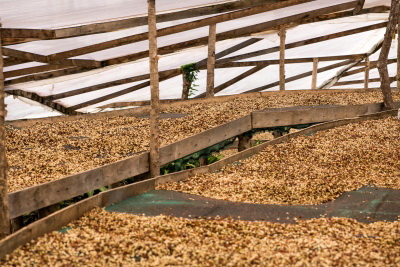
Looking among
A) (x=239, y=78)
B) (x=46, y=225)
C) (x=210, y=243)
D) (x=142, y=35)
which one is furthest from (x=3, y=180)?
(x=239, y=78)

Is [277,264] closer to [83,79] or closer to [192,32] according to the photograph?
[192,32]

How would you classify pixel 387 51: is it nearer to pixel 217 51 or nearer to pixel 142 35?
pixel 142 35

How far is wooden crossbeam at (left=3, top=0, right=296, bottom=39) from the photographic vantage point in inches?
336

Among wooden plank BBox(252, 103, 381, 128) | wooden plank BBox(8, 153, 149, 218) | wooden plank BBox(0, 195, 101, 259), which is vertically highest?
wooden plank BBox(252, 103, 381, 128)

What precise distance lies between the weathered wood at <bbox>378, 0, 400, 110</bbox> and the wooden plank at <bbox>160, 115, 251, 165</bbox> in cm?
286

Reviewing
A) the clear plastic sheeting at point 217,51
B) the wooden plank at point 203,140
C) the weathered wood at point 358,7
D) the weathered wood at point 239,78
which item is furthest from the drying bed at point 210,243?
the weathered wood at point 239,78

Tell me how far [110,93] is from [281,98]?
5198 millimetres

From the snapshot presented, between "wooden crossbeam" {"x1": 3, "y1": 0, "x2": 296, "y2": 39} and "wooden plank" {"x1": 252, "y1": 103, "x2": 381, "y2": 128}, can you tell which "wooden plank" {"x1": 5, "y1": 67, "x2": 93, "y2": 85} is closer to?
"wooden crossbeam" {"x1": 3, "y1": 0, "x2": 296, "y2": 39}

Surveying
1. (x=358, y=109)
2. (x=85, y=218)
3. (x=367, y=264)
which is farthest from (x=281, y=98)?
(x=367, y=264)

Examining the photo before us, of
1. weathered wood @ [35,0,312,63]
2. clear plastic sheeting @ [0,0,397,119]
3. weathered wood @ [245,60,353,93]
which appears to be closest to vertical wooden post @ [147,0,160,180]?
clear plastic sheeting @ [0,0,397,119]

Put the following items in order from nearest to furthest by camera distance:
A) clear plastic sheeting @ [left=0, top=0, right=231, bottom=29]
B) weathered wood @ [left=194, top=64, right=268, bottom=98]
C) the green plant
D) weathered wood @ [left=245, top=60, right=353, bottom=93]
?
1. clear plastic sheeting @ [left=0, top=0, right=231, bottom=29]
2. the green plant
3. weathered wood @ [left=194, top=64, right=268, bottom=98]
4. weathered wood @ [left=245, top=60, right=353, bottom=93]

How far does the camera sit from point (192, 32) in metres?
12.5

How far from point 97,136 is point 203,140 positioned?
178cm

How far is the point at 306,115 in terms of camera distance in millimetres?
9727
